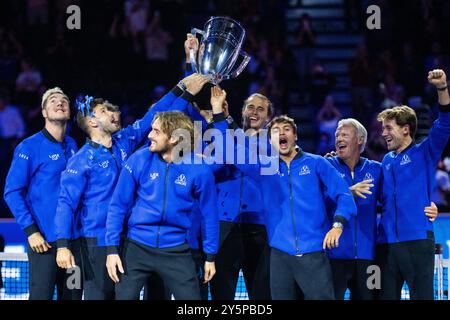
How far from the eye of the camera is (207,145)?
7031mm

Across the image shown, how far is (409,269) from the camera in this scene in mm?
6707

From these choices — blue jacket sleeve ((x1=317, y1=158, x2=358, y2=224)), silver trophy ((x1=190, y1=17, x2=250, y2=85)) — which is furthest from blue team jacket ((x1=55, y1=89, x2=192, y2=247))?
blue jacket sleeve ((x1=317, y1=158, x2=358, y2=224))

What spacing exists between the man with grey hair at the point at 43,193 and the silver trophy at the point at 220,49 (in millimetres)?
1193

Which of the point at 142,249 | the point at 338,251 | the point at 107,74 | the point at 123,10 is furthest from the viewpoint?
the point at 123,10

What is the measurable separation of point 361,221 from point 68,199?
7.54 ft

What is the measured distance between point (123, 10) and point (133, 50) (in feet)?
2.92

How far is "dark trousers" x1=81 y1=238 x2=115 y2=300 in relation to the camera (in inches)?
253

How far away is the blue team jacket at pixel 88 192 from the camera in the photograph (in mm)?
6449

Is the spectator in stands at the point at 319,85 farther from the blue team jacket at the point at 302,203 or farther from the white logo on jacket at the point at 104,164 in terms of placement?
the white logo on jacket at the point at 104,164

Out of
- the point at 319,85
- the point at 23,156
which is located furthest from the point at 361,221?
the point at 319,85

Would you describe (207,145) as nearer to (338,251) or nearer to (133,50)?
(338,251)

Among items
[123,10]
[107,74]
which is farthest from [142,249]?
[123,10]

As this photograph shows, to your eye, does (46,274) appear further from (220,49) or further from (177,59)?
(177,59)

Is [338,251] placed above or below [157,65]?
below
